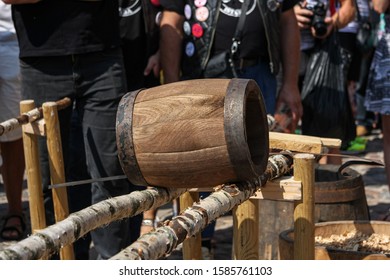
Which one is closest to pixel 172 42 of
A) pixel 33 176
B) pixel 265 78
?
pixel 265 78

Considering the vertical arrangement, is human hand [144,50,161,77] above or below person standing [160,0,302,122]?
below

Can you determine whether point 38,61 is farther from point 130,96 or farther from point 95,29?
point 130,96

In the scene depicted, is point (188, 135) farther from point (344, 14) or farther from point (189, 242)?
point (344, 14)

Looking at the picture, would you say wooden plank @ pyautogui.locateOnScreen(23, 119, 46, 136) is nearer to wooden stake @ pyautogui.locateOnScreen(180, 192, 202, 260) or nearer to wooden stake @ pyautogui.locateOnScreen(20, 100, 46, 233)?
wooden stake @ pyautogui.locateOnScreen(20, 100, 46, 233)

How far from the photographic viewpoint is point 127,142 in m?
2.73

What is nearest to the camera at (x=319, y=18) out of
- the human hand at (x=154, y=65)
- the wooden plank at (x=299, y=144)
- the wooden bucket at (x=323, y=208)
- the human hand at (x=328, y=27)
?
the human hand at (x=328, y=27)

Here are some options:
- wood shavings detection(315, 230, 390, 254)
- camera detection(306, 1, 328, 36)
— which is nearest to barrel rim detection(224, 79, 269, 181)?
wood shavings detection(315, 230, 390, 254)

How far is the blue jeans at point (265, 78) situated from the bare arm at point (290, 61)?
75 millimetres

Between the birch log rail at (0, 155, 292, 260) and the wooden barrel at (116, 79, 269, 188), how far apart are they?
61 millimetres

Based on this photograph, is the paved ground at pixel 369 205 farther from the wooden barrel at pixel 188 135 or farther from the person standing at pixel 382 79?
the wooden barrel at pixel 188 135

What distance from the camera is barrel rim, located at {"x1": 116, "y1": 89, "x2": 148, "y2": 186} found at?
2.73m

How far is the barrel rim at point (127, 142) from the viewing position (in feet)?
8.95
